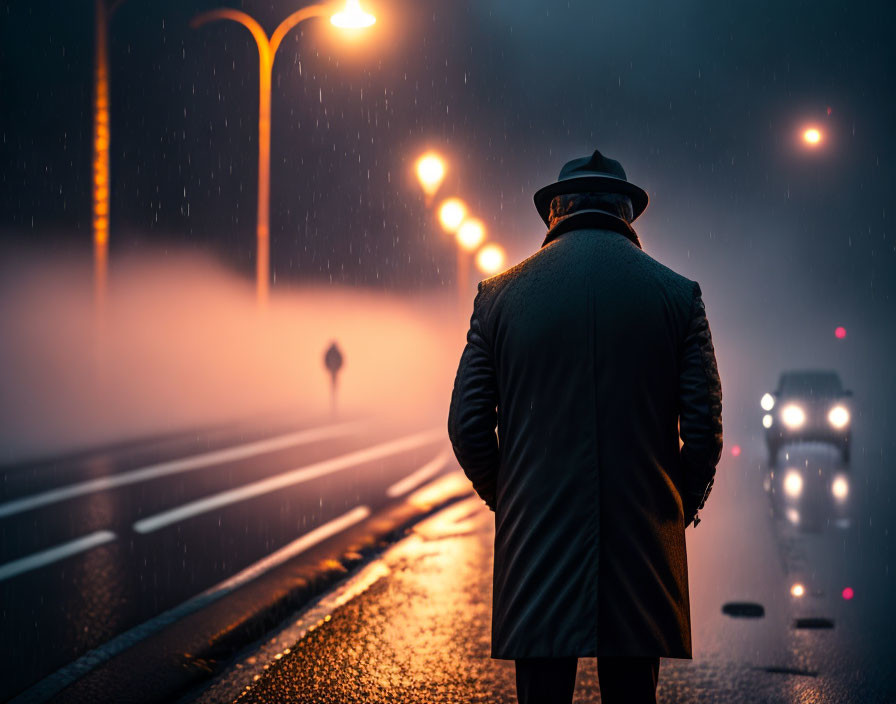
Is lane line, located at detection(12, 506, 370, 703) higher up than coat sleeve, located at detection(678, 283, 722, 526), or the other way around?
coat sleeve, located at detection(678, 283, 722, 526)

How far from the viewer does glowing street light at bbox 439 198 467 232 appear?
25453 millimetres

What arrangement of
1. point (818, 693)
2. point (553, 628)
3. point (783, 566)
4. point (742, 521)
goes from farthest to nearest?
1. point (742, 521)
2. point (783, 566)
3. point (818, 693)
4. point (553, 628)

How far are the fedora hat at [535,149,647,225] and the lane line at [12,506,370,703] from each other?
3.32 m

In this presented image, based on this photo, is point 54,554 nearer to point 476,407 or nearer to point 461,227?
point 476,407

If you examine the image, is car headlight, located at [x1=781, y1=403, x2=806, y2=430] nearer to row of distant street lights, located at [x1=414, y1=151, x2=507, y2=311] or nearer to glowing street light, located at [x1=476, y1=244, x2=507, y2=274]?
row of distant street lights, located at [x1=414, y1=151, x2=507, y2=311]

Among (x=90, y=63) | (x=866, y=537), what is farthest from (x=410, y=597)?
(x=90, y=63)

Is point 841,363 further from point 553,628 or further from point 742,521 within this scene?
point 553,628

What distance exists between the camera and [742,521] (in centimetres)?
1022

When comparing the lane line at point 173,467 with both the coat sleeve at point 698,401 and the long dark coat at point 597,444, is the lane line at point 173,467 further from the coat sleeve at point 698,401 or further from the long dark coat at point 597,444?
the coat sleeve at point 698,401

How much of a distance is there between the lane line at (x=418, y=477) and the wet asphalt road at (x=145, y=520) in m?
0.07

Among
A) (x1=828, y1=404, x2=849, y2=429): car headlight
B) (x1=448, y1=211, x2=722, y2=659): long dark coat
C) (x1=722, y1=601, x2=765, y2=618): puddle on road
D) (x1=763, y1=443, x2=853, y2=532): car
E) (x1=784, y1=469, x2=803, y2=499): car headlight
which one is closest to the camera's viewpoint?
(x1=448, y1=211, x2=722, y2=659): long dark coat

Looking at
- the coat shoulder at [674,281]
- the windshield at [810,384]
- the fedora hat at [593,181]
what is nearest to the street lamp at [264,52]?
the windshield at [810,384]

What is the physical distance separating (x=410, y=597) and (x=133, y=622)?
1.73 meters

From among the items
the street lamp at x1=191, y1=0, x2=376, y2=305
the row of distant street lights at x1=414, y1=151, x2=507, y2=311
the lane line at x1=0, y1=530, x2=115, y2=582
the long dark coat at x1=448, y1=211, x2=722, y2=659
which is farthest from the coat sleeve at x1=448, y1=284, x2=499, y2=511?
the row of distant street lights at x1=414, y1=151, x2=507, y2=311
